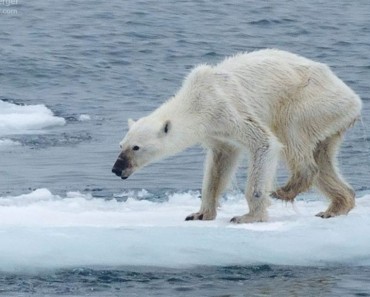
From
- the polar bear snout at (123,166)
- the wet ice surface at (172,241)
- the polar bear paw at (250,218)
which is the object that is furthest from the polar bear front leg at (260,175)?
the polar bear snout at (123,166)

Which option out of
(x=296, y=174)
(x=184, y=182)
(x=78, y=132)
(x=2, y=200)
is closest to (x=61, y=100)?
(x=78, y=132)

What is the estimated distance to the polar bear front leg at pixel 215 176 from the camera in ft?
37.6

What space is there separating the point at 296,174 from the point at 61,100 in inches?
409

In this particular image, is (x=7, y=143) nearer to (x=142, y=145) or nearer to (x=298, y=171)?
(x=142, y=145)

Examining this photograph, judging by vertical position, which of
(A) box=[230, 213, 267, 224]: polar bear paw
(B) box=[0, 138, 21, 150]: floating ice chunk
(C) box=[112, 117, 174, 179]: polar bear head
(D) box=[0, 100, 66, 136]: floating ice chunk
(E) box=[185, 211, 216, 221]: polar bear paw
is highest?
(D) box=[0, 100, 66, 136]: floating ice chunk

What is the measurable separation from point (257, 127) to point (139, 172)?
4.71 meters

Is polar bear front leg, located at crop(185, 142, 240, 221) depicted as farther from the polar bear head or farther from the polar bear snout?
the polar bear snout

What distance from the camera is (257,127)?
35.9 ft

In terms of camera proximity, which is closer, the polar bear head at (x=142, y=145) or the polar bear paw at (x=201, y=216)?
the polar bear head at (x=142, y=145)

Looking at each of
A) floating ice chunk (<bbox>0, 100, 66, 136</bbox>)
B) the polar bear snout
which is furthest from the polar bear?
floating ice chunk (<bbox>0, 100, 66, 136</bbox>)

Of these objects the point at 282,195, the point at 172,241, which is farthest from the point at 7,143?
the point at 172,241

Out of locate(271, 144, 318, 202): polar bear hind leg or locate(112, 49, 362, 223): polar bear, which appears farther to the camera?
locate(271, 144, 318, 202): polar bear hind leg

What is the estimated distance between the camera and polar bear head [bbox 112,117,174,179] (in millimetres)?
10750

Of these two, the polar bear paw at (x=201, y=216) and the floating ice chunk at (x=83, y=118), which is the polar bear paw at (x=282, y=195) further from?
the floating ice chunk at (x=83, y=118)
